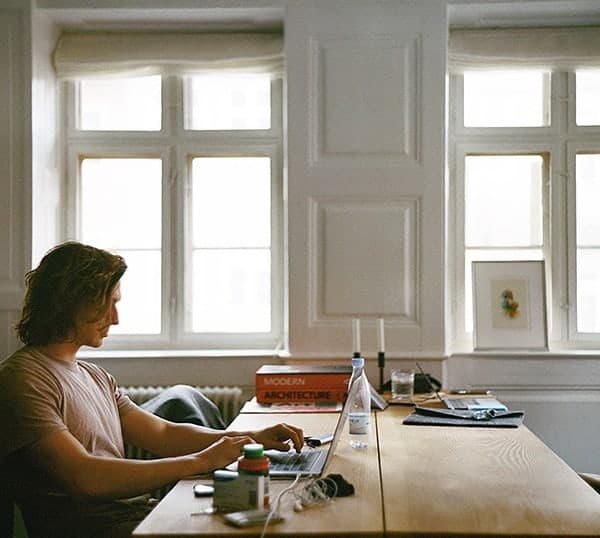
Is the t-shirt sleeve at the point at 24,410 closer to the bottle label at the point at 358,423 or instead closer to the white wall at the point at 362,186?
the bottle label at the point at 358,423

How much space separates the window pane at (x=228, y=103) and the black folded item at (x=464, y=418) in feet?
6.01

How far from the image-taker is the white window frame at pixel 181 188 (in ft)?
13.8

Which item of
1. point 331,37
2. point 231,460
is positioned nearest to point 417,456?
point 231,460

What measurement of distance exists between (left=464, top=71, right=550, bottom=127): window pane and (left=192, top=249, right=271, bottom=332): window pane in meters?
1.24

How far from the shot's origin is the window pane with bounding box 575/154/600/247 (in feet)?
13.5

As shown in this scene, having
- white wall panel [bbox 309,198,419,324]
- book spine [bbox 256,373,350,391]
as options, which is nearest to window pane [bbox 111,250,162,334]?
white wall panel [bbox 309,198,419,324]

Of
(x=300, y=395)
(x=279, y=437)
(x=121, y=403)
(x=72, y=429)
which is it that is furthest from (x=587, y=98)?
(x=72, y=429)

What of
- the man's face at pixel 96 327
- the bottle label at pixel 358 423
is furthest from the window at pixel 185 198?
the man's face at pixel 96 327

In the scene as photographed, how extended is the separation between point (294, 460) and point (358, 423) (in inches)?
18.0

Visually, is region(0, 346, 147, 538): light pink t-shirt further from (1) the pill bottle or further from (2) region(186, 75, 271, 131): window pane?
(2) region(186, 75, 271, 131): window pane

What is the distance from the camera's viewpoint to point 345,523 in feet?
5.51

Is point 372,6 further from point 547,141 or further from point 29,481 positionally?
point 29,481

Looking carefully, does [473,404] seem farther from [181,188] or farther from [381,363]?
[181,188]

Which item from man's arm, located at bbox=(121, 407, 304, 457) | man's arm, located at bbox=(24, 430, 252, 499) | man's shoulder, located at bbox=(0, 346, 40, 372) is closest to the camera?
man's arm, located at bbox=(24, 430, 252, 499)
